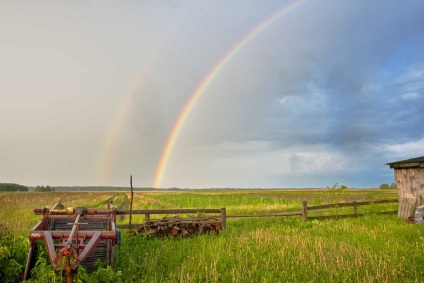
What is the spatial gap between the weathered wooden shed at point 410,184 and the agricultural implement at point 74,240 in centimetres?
1757

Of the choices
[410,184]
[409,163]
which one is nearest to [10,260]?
[409,163]

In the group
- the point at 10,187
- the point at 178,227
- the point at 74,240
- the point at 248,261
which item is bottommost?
the point at 248,261

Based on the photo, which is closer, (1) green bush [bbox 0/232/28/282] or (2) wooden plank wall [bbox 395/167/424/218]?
(1) green bush [bbox 0/232/28/282]

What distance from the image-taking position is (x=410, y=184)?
20688 millimetres

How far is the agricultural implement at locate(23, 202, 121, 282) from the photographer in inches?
247

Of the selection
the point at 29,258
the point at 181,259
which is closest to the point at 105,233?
the point at 29,258

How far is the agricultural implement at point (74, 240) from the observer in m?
6.27

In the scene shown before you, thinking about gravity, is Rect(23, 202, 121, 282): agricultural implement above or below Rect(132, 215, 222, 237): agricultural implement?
above

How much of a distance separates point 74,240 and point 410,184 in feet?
66.0

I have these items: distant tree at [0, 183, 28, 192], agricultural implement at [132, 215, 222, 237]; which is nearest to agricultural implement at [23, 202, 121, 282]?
agricultural implement at [132, 215, 222, 237]

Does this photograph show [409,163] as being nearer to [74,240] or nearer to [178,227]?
[178,227]

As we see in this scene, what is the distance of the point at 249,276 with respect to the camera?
8.32 metres

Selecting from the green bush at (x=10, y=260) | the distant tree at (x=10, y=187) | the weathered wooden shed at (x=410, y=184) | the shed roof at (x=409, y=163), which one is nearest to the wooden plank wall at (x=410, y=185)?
the weathered wooden shed at (x=410, y=184)

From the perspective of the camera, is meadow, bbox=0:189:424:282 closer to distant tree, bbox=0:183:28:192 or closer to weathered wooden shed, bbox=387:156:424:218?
weathered wooden shed, bbox=387:156:424:218
